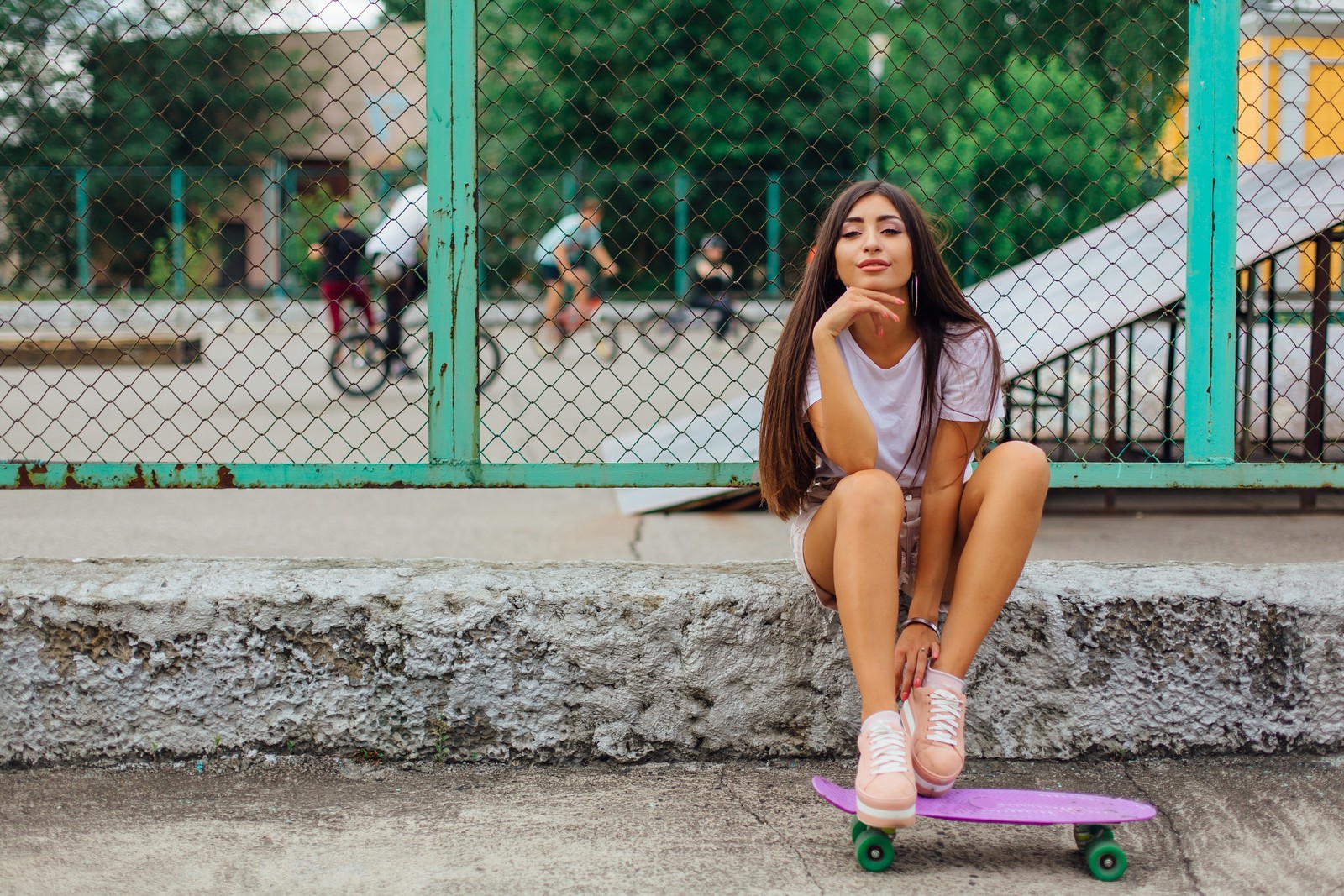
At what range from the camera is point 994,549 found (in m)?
2.28

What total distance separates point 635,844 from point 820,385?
37.2 inches

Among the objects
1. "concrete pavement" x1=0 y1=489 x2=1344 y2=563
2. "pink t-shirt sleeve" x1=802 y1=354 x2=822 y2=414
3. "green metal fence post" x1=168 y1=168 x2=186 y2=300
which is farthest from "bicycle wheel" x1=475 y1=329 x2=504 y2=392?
"green metal fence post" x1=168 y1=168 x2=186 y2=300

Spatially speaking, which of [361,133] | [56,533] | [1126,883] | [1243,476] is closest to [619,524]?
[56,533]

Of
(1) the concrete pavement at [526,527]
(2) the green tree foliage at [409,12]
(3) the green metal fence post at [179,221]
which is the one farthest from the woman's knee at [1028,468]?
(3) the green metal fence post at [179,221]

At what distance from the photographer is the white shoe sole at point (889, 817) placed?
6.73 ft

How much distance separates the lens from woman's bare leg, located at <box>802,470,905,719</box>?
222cm

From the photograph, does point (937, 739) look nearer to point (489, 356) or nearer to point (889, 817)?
point (889, 817)

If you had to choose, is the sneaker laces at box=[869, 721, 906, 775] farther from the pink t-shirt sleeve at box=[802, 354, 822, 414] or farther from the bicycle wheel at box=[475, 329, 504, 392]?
the bicycle wheel at box=[475, 329, 504, 392]

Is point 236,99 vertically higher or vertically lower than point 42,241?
higher

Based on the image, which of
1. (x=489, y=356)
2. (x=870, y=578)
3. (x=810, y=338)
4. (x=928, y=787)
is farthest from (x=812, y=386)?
(x=489, y=356)

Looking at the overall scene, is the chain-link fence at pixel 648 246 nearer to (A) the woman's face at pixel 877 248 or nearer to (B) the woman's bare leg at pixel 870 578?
(A) the woman's face at pixel 877 248

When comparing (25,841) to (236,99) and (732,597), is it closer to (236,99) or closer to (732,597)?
(732,597)

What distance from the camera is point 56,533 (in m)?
5.03

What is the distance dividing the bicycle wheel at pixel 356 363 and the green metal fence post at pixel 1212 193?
6.65 m
